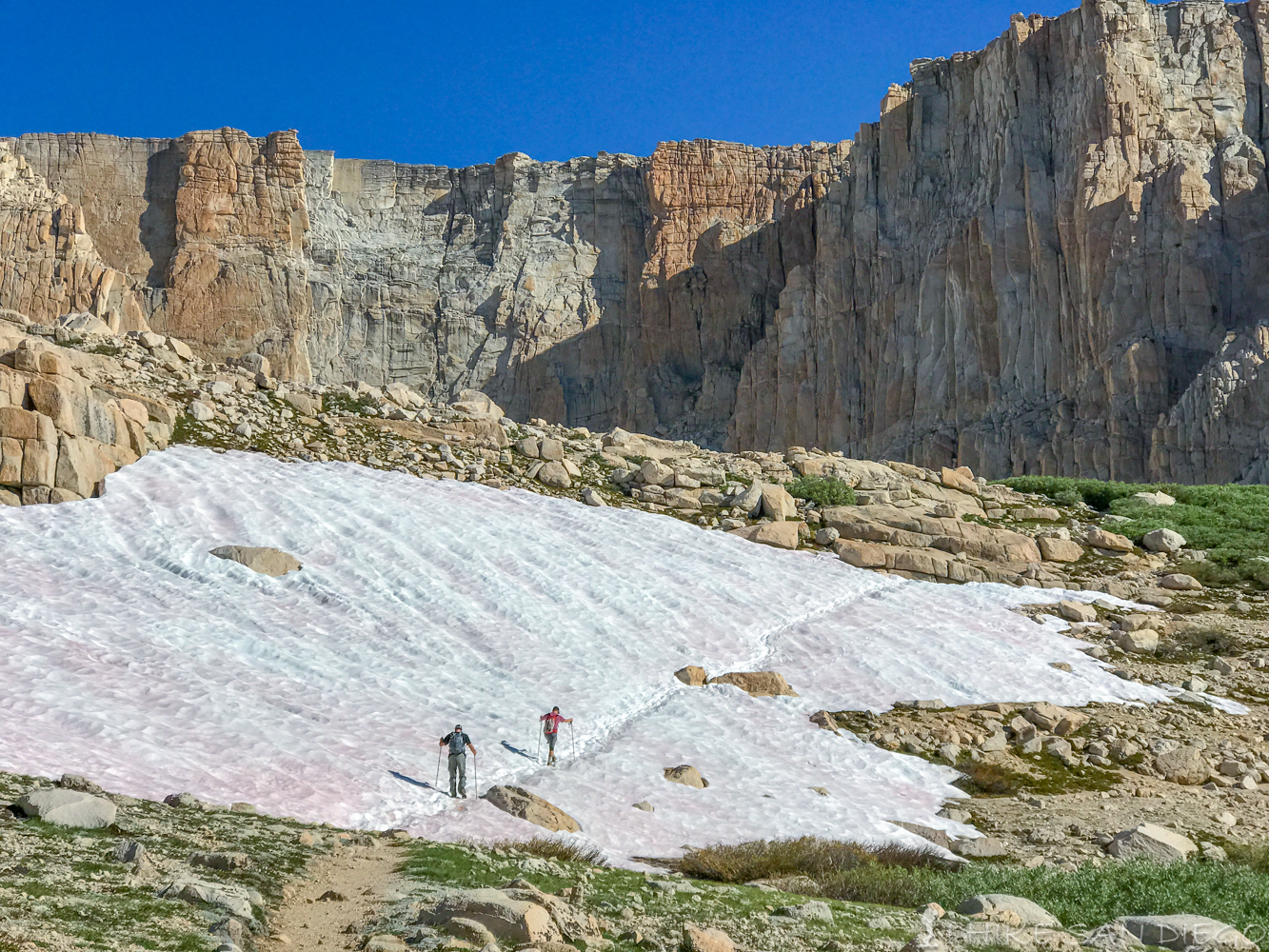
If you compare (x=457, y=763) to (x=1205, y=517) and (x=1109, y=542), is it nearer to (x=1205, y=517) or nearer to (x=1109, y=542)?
(x=1109, y=542)

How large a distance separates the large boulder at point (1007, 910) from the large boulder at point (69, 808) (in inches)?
289

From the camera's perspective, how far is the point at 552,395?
89.9 meters

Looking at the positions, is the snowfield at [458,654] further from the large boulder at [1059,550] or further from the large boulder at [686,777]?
the large boulder at [1059,550]

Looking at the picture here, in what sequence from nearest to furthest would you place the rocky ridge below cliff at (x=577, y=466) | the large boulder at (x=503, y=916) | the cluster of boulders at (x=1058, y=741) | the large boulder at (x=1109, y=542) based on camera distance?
the large boulder at (x=503, y=916) < the cluster of boulders at (x=1058, y=741) < the rocky ridge below cliff at (x=577, y=466) < the large boulder at (x=1109, y=542)

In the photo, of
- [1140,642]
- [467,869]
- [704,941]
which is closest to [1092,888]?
[704,941]

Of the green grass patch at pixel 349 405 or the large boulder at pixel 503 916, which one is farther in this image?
the green grass patch at pixel 349 405

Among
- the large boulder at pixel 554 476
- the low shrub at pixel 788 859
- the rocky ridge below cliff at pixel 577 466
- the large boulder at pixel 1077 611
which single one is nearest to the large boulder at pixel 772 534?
the rocky ridge below cliff at pixel 577 466

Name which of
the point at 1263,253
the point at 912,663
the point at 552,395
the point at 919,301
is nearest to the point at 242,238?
the point at 552,395

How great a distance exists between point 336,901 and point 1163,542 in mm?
27320

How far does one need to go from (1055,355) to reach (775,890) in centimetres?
5784

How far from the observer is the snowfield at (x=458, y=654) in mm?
14414

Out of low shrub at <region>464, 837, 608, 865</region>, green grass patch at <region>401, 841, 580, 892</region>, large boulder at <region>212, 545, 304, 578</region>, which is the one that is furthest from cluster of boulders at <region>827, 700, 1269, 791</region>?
large boulder at <region>212, 545, 304, 578</region>

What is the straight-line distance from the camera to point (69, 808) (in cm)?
1040

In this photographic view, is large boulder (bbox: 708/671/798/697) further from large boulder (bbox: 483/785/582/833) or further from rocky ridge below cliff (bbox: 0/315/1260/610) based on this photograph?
rocky ridge below cliff (bbox: 0/315/1260/610)
